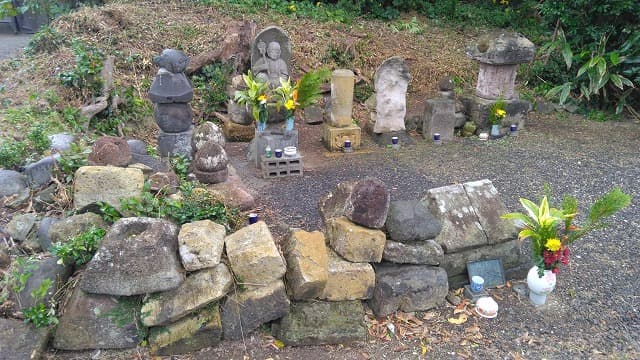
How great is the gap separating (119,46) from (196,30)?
1691 millimetres

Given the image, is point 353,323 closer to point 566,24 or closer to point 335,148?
point 335,148

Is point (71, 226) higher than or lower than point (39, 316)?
higher

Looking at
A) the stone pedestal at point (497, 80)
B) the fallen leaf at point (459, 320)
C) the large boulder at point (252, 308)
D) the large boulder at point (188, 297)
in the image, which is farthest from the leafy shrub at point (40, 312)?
the stone pedestal at point (497, 80)

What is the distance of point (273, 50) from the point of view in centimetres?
776

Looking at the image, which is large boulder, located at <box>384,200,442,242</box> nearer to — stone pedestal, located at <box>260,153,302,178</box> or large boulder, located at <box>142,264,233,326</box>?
large boulder, located at <box>142,264,233,326</box>

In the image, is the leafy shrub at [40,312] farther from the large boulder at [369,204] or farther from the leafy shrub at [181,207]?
the large boulder at [369,204]

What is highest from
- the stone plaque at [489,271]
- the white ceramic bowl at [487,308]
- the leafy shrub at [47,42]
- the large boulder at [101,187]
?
the leafy shrub at [47,42]

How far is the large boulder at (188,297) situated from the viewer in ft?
10.7

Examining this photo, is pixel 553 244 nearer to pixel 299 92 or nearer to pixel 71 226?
pixel 71 226

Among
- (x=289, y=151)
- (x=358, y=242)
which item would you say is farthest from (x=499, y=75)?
(x=358, y=242)

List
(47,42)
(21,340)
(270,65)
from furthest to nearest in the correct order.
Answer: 1. (47,42)
2. (270,65)
3. (21,340)

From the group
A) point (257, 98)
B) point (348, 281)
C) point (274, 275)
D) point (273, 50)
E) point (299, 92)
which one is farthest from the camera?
point (273, 50)

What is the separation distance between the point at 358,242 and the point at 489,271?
1267 millimetres

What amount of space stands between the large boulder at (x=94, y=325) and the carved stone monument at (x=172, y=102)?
2.78 m
